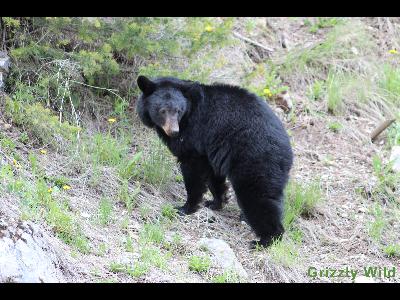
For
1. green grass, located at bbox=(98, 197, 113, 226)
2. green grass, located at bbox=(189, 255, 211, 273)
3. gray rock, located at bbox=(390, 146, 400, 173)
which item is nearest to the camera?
green grass, located at bbox=(189, 255, 211, 273)

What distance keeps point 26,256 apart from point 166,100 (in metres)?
2.90

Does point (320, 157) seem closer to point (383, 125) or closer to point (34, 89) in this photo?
point (383, 125)

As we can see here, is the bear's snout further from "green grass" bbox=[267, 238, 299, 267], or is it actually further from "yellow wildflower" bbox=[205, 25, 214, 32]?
"yellow wildflower" bbox=[205, 25, 214, 32]

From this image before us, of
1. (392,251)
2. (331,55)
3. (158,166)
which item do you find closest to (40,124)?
(158,166)

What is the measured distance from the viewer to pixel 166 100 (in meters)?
7.13

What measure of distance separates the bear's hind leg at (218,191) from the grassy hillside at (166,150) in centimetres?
13

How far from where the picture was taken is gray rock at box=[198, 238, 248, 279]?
603cm

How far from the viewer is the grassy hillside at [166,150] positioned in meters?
6.11

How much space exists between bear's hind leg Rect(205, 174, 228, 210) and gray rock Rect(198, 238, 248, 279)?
1.09m

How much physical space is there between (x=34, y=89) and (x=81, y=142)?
876 millimetres

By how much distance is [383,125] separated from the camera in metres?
9.21

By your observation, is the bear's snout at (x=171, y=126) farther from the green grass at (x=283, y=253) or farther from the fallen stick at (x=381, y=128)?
the fallen stick at (x=381, y=128)

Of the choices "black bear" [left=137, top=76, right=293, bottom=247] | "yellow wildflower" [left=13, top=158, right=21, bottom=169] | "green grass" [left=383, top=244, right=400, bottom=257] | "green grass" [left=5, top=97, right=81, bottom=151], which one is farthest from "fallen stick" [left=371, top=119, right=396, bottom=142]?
"yellow wildflower" [left=13, top=158, right=21, bottom=169]

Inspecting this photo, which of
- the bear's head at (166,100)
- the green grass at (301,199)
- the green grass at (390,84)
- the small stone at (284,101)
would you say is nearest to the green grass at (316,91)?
the small stone at (284,101)
